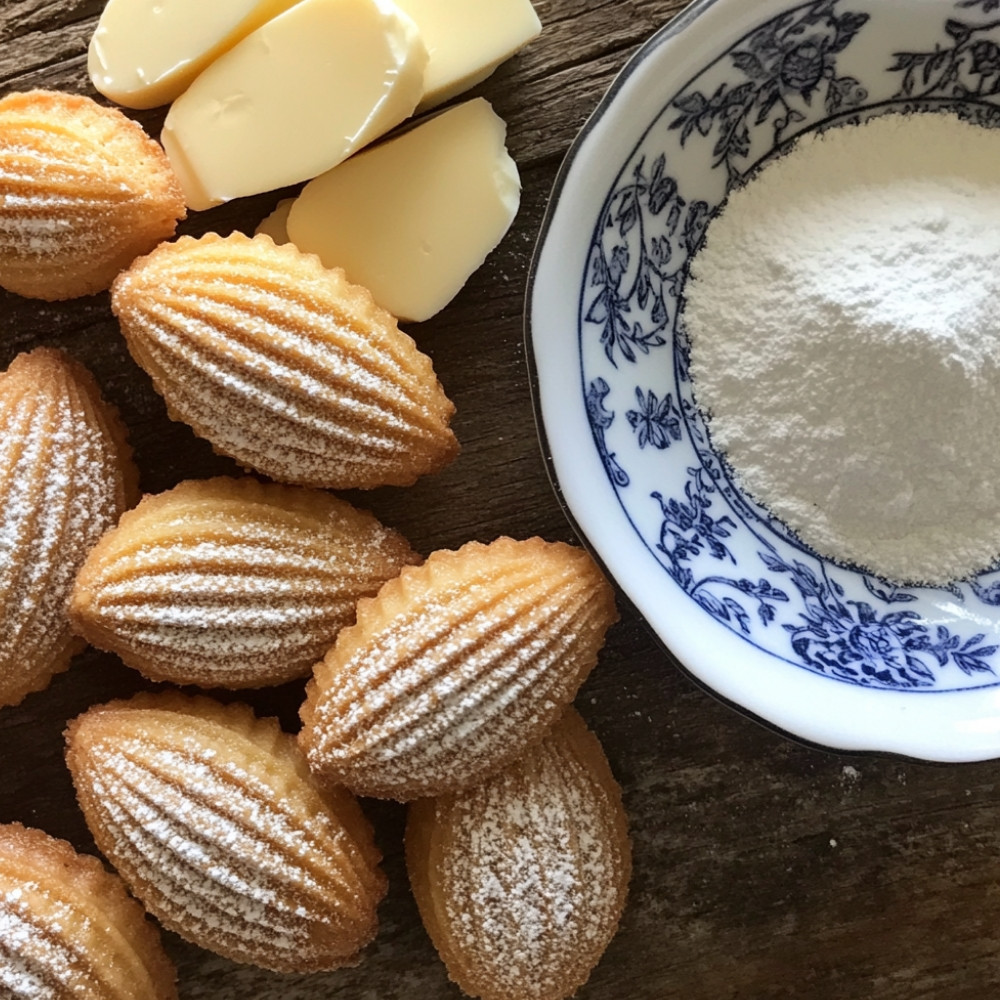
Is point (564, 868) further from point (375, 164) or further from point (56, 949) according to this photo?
point (375, 164)

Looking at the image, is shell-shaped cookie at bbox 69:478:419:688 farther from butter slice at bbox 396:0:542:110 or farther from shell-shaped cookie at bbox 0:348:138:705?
butter slice at bbox 396:0:542:110

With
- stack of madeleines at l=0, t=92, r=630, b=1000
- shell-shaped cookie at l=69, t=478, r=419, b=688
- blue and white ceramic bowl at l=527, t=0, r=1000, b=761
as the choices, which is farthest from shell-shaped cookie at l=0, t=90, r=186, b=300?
blue and white ceramic bowl at l=527, t=0, r=1000, b=761

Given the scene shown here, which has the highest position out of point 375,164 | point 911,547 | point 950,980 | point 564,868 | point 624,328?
point 375,164

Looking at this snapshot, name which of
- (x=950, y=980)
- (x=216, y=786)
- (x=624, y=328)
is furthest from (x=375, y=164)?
(x=950, y=980)

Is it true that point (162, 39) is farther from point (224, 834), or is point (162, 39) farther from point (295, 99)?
point (224, 834)

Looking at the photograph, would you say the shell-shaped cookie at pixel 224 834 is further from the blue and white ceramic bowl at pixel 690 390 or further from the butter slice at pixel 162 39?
the butter slice at pixel 162 39
